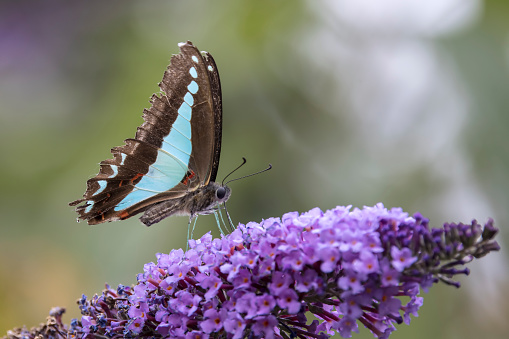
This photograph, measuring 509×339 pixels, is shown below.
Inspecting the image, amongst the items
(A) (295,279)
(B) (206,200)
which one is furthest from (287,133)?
(A) (295,279)

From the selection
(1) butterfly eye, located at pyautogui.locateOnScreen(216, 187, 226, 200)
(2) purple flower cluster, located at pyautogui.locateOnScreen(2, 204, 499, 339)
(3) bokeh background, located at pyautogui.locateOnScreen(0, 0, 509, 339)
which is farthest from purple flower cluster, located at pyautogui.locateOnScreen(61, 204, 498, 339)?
(3) bokeh background, located at pyautogui.locateOnScreen(0, 0, 509, 339)

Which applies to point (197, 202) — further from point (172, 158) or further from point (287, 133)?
point (287, 133)

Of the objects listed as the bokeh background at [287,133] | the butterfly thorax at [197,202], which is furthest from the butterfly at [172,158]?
the bokeh background at [287,133]

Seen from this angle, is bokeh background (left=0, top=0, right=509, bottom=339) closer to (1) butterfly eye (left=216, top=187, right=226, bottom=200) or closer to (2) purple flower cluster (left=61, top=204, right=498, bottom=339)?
(1) butterfly eye (left=216, top=187, right=226, bottom=200)

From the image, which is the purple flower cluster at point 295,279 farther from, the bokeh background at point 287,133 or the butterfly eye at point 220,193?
the bokeh background at point 287,133

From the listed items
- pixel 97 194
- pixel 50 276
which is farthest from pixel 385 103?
pixel 50 276
